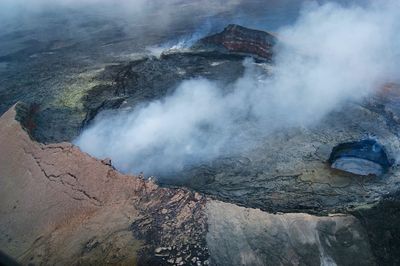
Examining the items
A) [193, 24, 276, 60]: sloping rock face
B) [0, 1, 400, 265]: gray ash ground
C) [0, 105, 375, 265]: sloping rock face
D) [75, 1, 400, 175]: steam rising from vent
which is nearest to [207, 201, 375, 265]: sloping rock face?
[0, 105, 375, 265]: sloping rock face

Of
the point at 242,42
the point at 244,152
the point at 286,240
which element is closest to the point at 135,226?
the point at 286,240

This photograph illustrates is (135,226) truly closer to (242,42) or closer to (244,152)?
(244,152)

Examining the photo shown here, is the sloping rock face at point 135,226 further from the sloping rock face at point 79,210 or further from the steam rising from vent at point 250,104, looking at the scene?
the steam rising from vent at point 250,104

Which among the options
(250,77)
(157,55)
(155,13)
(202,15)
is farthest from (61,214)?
(155,13)

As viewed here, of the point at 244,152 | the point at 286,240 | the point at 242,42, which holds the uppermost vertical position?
the point at 242,42

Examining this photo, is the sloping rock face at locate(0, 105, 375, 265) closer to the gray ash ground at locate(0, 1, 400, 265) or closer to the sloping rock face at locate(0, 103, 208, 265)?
the sloping rock face at locate(0, 103, 208, 265)

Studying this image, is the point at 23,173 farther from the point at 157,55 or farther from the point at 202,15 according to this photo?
the point at 202,15

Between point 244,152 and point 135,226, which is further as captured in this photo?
point 244,152

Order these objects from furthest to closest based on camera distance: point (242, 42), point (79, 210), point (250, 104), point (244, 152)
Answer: point (242, 42) < point (250, 104) < point (244, 152) < point (79, 210)
